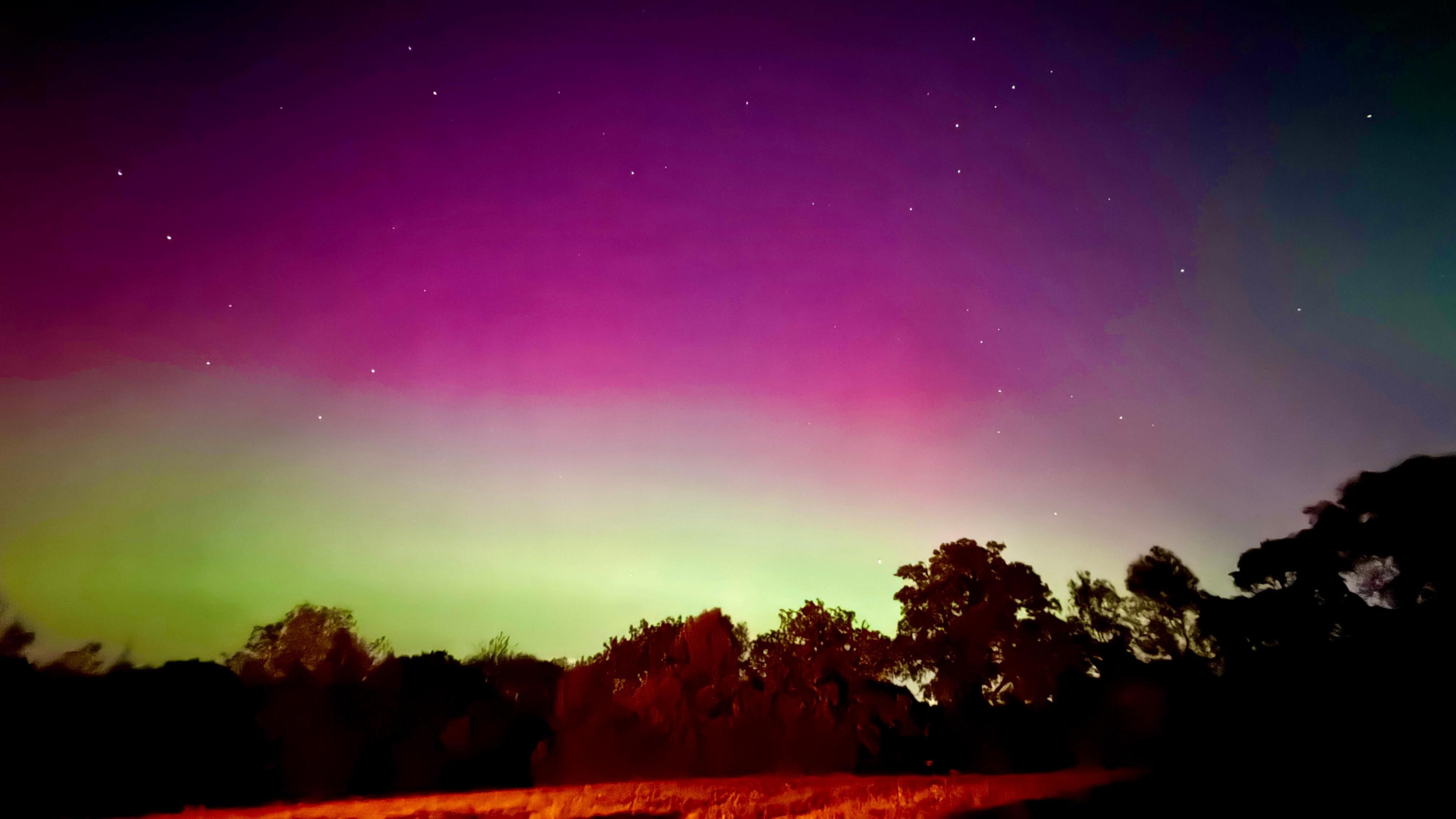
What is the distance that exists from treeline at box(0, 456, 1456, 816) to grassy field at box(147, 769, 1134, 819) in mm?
3646

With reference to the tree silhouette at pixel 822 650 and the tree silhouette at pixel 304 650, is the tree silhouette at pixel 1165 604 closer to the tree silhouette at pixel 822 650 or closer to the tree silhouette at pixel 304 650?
the tree silhouette at pixel 822 650

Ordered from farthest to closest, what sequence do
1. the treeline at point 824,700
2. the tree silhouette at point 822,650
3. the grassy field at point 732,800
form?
the tree silhouette at point 822,650, the treeline at point 824,700, the grassy field at point 732,800

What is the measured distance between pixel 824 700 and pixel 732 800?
37.1 feet

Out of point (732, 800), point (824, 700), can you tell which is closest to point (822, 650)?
point (824, 700)

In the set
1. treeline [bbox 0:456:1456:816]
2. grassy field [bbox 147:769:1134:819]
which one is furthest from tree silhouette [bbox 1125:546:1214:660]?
grassy field [bbox 147:769:1134:819]

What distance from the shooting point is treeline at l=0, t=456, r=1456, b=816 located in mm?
21578

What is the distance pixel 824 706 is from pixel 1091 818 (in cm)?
1596

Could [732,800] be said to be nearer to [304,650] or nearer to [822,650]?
[822,650]

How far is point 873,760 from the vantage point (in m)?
24.7

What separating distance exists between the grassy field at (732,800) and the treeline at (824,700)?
3.65 m

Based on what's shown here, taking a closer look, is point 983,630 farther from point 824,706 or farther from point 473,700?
point 473,700

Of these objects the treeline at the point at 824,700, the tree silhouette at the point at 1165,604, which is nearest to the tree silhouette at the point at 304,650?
the treeline at the point at 824,700

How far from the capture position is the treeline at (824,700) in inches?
850

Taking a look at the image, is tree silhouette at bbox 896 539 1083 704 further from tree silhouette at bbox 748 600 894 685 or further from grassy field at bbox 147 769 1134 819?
grassy field at bbox 147 769 1134 819
